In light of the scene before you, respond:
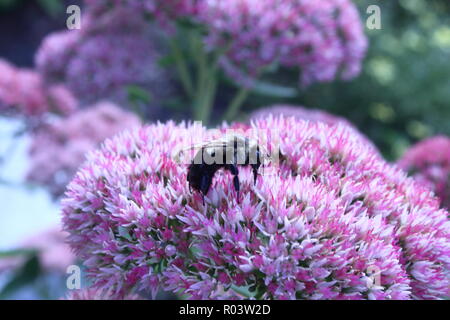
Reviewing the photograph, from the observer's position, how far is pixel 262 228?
0.67m

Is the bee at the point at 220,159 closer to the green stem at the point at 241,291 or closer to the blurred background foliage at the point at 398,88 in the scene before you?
the green stem at the point at 241,291

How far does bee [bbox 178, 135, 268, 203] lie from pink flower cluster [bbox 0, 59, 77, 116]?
1229 millimetres

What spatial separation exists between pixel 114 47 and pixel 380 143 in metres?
2.14

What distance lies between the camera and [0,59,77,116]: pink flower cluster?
1764 mm

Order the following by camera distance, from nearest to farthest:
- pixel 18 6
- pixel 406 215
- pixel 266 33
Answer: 1. pixel 406 215
2. pixel 266 33
3. pixel 18 6

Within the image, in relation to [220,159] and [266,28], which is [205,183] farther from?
[266,28]

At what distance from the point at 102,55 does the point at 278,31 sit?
2.01 feet

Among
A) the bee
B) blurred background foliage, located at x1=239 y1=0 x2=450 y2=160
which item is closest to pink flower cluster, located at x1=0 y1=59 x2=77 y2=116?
the bee

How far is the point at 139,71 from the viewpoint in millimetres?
1773

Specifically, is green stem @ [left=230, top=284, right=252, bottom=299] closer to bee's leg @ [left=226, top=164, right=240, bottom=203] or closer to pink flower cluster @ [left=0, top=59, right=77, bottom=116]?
bee's leg @ [left=226, top=164, right=240, bottom=203]

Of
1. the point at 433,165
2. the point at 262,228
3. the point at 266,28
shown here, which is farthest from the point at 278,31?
the point at 262,228

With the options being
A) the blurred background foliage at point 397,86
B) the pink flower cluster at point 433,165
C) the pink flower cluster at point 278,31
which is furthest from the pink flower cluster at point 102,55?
the blurred background foliage at point 397,86

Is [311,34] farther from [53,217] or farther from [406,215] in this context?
[53,217]
